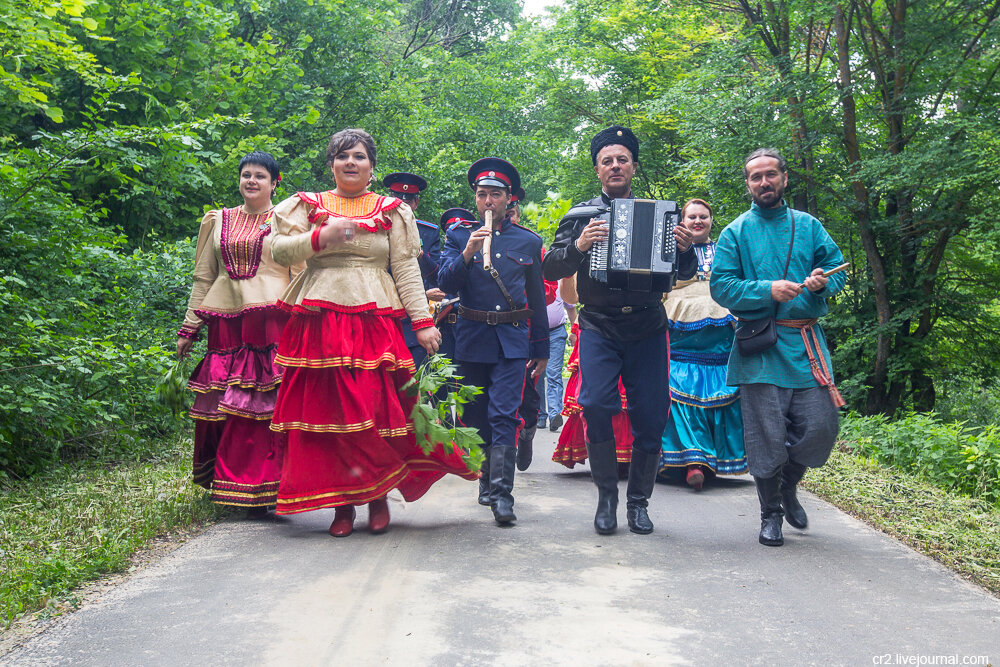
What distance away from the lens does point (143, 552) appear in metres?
4.99

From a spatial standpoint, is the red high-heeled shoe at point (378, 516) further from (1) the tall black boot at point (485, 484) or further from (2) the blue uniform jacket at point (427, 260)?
(2) the blue uniform jacket at point (427, 260)

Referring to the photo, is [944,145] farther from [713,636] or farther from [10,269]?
[10,269]

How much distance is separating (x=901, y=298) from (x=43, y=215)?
1086 cm

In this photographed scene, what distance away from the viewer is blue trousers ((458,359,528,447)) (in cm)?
625

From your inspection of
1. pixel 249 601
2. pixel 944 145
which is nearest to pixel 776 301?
pixel 249 601

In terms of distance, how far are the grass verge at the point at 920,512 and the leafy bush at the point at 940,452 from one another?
292 mm

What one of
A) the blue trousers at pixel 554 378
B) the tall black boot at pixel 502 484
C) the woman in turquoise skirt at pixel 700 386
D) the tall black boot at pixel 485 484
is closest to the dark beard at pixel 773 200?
the woman in turquoise skirt at pixel 700 386

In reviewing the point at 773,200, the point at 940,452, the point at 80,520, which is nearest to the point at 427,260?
the point at 773,200

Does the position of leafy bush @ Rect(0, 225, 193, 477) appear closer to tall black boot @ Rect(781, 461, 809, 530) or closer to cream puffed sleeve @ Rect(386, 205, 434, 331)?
cream puffed sleeve @ Rect(386, 205, 434, 331)

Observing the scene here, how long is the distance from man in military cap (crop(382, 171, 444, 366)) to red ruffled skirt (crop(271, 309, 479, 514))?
3.11 m

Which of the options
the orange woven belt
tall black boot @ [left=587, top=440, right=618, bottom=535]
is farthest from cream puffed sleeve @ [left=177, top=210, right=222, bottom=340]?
the orange woven belt

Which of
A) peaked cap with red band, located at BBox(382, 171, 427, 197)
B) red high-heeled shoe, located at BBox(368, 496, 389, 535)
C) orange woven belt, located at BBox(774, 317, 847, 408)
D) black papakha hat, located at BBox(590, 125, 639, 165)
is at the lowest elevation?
red high-heeled shoe, located at BBox(368, 496, 389, 535)

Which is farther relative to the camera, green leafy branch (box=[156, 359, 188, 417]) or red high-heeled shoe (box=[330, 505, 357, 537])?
green leafy branch (box=[156, 359, 188, 417])

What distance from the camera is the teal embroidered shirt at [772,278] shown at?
5473 millimetres
